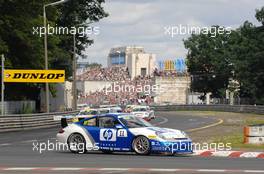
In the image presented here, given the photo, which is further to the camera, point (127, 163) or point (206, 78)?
point (206, 78)

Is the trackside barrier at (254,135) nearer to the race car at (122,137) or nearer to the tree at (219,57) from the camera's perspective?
the race car at (122,137)

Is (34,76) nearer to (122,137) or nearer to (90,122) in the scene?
(90,122)

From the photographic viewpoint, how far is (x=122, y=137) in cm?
2098

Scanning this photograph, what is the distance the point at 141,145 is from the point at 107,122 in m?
1.48

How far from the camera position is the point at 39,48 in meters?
56.1

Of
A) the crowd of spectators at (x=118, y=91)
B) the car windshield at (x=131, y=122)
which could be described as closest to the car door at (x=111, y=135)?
the car windshield at (x=131, y=122)

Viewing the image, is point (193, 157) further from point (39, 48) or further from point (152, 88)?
point (152, 88)

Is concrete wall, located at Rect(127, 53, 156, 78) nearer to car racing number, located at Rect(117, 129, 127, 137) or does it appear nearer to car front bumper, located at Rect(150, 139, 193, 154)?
car racing number, located at Rect(117, 129, 127, 137)

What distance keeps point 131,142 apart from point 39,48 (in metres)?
36.3

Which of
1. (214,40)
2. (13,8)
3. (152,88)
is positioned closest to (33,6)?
(13,8)

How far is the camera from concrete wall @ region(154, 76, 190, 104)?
12383cm

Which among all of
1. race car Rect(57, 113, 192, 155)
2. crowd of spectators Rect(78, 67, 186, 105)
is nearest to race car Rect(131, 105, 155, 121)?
race car Rect(57, 113, 192, 155)

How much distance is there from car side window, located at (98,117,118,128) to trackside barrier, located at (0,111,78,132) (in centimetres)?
1953

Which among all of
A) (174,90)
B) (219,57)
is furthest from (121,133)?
(174,90)
